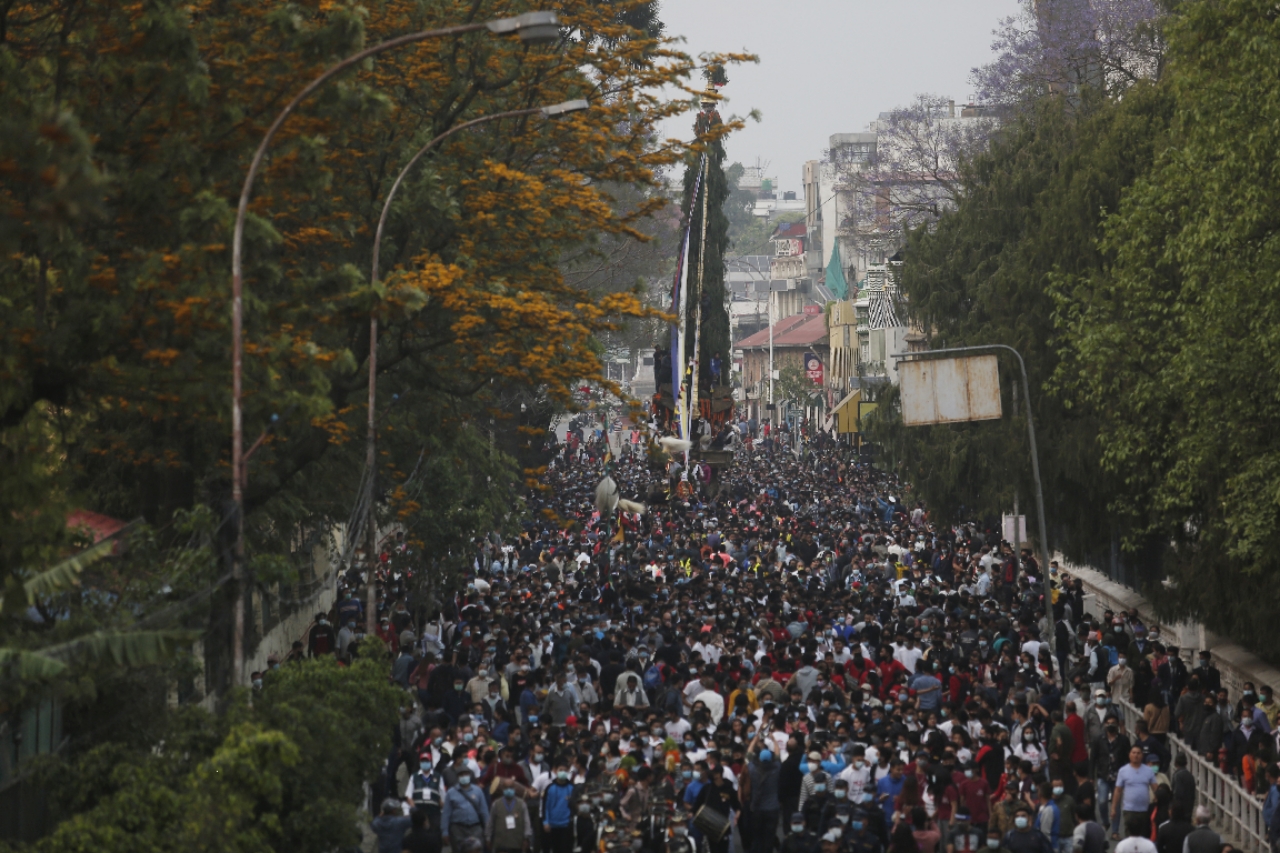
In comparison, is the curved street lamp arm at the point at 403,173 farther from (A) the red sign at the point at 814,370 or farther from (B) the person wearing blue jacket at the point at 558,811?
(A) the red sign at the point at 814,370

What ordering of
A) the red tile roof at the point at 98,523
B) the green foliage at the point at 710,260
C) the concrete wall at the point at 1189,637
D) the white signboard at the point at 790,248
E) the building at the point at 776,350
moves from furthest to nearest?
A: the white signboard at the point at 790,248
the building at the point at 776,350
the green foliage at the point at 710,260
the concrete wall at the point at 1189,637
the red tile roof at the point at 98,523

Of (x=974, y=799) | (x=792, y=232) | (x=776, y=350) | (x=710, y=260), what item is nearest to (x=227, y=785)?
(x=974, y=799)

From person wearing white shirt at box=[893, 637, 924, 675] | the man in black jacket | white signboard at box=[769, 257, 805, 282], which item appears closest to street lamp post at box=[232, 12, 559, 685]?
the man in black jacket

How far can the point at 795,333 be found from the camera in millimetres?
110688

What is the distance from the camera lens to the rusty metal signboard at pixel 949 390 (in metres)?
27.2

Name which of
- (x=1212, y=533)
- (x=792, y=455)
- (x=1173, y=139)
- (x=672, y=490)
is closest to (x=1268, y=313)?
(x=1212, y=533)

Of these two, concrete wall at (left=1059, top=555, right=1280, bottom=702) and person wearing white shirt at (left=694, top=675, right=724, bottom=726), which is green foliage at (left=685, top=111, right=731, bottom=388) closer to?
concrete wall at (left=1059, top=555, right=1280, bottom=702)

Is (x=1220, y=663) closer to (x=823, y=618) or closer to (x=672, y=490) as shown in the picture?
(x=823, y=618)

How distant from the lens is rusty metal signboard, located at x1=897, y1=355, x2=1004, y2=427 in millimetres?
27219

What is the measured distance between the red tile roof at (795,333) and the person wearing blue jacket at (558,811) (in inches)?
3511

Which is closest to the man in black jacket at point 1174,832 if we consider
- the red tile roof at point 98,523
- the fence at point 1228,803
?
the fence at point 1228,803

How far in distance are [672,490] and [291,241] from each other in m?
32.7

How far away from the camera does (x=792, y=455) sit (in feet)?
244

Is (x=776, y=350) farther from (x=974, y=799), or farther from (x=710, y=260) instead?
(x=974, y=799)
